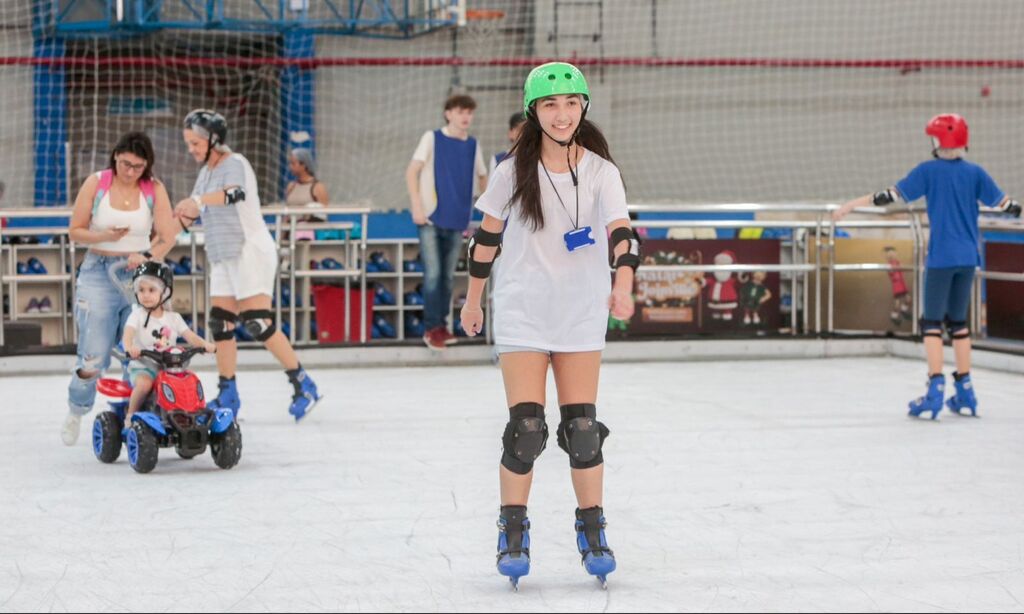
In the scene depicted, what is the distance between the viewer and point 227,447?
6281 mm

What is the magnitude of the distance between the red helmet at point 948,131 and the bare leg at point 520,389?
4.39 m

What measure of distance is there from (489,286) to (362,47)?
7.12m

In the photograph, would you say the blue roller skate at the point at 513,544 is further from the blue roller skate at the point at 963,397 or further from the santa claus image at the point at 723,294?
the santa claus image at the point at 723,294

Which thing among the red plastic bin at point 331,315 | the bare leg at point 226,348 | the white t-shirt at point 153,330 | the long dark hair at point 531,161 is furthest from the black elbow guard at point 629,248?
the red plastic bin at point 331,315

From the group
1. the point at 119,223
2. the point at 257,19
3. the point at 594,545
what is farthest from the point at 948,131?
the point at 257,19

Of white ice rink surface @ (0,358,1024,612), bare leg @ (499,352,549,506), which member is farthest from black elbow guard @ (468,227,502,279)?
white ice rink surface @ (0,358,1024,612)

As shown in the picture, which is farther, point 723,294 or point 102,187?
point 723,294

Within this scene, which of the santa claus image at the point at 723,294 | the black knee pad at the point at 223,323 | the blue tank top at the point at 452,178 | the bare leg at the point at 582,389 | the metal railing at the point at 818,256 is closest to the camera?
the bare leg at the point at 582,389

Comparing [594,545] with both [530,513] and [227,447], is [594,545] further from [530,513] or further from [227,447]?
[227,447]

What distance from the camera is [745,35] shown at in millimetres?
17984

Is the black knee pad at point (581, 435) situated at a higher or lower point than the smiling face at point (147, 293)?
lower

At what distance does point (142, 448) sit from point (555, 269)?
2650mm

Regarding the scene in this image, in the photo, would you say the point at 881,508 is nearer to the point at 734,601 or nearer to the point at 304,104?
the point at 734,601

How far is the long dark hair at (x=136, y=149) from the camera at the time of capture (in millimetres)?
6895
